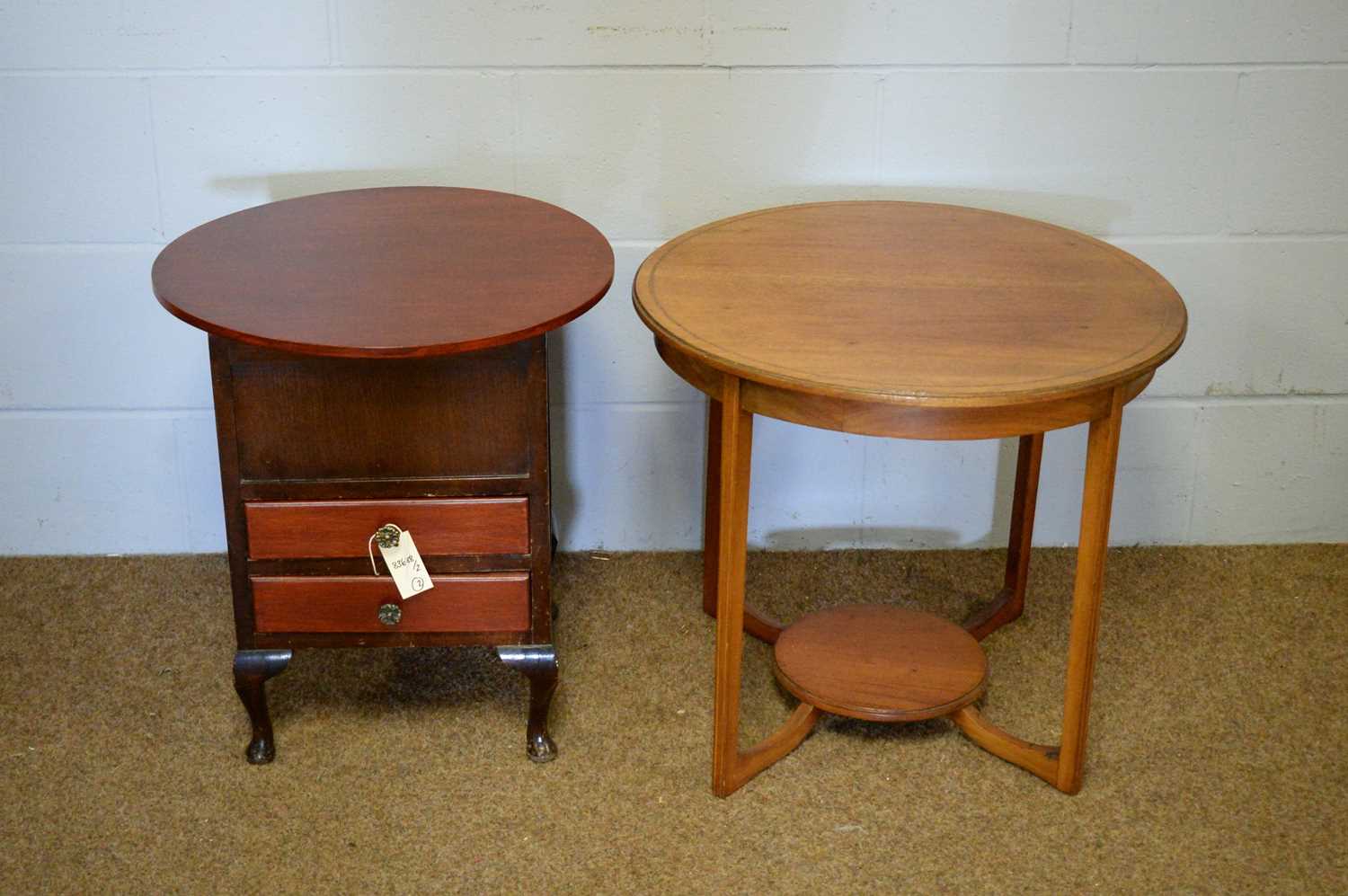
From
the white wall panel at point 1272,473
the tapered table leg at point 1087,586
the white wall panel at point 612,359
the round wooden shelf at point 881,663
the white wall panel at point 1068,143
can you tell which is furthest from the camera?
the white wall panel at point 1272,473

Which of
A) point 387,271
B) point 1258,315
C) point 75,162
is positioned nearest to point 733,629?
point 387,271

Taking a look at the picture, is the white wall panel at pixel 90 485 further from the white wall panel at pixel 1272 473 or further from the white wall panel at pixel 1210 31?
the white wall panel at pixel 1272 473

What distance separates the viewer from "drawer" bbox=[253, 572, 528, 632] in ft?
6.81

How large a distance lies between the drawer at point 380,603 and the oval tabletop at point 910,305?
469mm

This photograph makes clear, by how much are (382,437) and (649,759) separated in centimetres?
65

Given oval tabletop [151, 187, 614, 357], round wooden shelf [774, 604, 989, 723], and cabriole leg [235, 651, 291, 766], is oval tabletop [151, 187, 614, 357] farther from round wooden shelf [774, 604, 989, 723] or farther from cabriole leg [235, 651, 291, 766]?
round wooden shelf [774, 604, 989, 723]

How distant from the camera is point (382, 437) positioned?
2.01 metres

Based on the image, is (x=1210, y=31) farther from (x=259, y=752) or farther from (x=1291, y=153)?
(x=259, y=752)

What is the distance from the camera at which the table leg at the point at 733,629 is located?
194 cm

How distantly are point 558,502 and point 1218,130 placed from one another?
138cm

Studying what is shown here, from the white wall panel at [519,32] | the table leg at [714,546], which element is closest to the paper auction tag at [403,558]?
the table leg at [714,546]

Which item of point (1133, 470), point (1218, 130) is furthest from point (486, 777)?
point (1218, 130)

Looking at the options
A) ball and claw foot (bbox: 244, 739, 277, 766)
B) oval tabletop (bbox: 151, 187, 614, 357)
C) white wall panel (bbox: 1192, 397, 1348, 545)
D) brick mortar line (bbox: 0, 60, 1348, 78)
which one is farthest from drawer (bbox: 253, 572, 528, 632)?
white wall panel (bbox: 1192, 397, 1348, 545)

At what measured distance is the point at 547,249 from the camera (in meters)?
2.08
